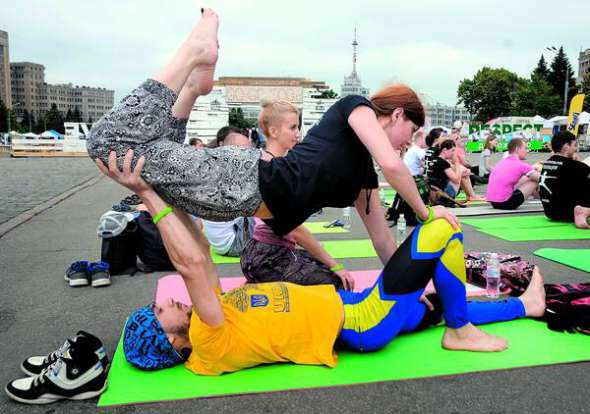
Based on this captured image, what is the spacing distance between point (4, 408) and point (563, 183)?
7.45 meters

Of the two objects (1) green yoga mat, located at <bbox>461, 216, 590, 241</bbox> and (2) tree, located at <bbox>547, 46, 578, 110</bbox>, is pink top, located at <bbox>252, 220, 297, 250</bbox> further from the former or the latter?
(2) tree, located at <bbox>547, 46, 578, 110</bbox>

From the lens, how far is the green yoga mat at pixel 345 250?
5.89 m

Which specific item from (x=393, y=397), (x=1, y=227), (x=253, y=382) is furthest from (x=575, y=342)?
(x=1, y=227)

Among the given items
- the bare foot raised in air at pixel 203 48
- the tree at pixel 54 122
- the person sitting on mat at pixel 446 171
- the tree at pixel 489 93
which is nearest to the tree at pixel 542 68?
the tree at pixel 489 93

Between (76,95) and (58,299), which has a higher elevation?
(76,95)

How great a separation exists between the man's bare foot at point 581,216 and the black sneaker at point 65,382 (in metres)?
6.79

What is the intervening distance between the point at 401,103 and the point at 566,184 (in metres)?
5.76

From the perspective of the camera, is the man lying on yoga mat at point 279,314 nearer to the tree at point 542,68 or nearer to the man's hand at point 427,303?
the man's hand at point 427,303

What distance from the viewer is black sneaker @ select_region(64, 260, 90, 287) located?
466 centimetres

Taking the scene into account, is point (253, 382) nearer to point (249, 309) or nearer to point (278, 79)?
point (249, 309)

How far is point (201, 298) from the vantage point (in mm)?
2553

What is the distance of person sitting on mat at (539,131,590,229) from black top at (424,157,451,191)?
83.5 inches

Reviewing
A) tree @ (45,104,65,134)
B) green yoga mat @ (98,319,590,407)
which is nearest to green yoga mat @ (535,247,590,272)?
green yoga mat @ (98,319,590,407)

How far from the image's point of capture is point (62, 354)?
103 inches
